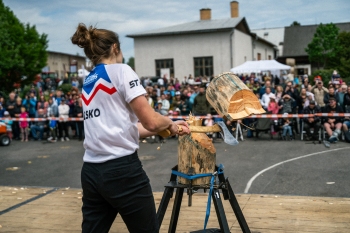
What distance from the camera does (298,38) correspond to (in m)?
68.4

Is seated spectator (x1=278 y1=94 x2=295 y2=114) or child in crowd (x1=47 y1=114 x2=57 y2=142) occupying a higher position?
seated spectator (x1=278 y1=94 x2=295 y2=114)

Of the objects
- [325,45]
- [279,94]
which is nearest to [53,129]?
[279,94]

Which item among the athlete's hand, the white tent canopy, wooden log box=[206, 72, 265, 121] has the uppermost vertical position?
the white tent canopy

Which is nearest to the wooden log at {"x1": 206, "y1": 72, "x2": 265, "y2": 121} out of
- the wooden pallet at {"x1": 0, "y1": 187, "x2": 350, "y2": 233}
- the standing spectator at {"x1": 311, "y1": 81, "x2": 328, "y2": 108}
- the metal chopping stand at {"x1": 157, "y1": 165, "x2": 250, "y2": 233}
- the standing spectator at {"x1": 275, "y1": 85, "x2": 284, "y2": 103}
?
the metal chopping stand at {"x1": 157, "y1": 165, "x2": 250, "y2": 233}

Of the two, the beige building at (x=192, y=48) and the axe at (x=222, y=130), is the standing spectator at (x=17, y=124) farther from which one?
the beige building at (x=192, y=48)

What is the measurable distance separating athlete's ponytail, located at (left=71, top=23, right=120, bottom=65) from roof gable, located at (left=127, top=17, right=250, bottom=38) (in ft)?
122

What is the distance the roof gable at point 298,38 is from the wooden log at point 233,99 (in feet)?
208

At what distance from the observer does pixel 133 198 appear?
3031 millimetres

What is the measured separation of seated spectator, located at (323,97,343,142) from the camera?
14152 millimetres

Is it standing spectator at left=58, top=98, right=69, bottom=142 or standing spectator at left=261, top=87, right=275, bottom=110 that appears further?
standing spectator at left=58, top=98, right=69, bottom=142

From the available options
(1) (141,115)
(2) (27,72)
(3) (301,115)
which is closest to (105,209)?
(1) (141,115)

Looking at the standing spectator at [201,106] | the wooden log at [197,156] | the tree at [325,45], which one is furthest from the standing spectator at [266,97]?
the tree at [325,45]

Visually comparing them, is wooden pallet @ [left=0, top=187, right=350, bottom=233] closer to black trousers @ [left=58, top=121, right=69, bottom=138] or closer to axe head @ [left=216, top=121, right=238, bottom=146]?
axe head @ [left=216, top=121, right=238, bottom=146]

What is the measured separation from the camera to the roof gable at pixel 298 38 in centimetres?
6576
